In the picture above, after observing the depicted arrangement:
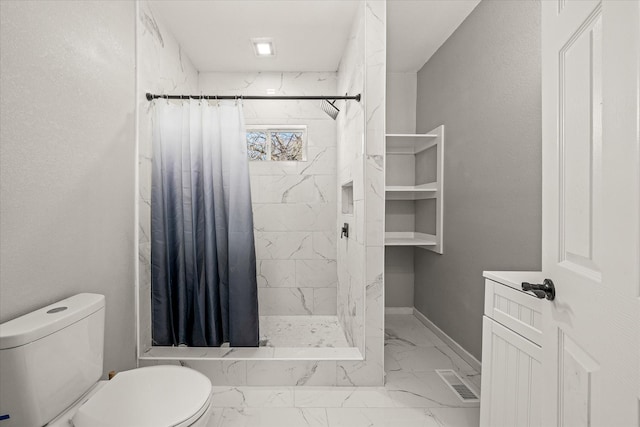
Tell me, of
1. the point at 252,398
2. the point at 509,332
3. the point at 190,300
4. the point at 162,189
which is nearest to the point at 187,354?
the point at 190,300

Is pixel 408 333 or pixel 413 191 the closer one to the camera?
pixel 408 333

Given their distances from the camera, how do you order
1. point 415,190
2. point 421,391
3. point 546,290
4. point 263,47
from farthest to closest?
point 415,190
point 263,47
point 421,391
point 546,290

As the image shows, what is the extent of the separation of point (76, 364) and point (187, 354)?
2.99ft

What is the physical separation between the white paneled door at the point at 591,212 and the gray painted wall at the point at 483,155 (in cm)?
90

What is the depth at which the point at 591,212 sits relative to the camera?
29.4 inches

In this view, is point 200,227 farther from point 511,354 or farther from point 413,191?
point 413,191

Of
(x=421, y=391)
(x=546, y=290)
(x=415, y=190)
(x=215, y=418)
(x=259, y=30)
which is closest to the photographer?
(x=546, y=290)

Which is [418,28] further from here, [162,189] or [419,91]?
[162,189]

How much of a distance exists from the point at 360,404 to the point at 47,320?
5.14 ft

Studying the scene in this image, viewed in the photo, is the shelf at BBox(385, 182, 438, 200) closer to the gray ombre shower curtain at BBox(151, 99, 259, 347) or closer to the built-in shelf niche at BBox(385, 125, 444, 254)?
the built-in shelf niche at BBox(385, 125, 444, 254)

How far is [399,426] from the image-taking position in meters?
1.65

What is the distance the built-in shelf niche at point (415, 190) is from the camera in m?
2.85

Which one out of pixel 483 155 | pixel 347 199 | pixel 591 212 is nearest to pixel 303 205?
pixel 347 199

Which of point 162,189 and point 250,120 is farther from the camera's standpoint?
point 250,120
